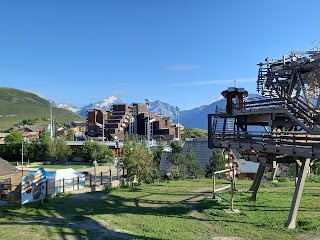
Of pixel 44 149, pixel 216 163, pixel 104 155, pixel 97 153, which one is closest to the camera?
pixel 216 163

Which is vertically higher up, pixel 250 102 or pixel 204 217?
pixel 250 102

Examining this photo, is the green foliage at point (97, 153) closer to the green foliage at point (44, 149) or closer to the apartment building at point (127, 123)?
the green foliage at point (44, 149)

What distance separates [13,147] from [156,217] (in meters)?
73.1

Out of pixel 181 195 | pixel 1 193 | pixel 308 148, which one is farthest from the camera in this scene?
pixel 1 193

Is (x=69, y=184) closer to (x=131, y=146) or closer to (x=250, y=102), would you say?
(x=131, y=146)

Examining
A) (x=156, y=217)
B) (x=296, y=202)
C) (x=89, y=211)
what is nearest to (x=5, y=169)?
(x=89, y=211)

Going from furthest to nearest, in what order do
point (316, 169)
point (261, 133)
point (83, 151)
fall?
1. point (83, 151)
2. point (316, 169)
3. point (261, 133)

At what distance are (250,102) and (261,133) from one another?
308cm

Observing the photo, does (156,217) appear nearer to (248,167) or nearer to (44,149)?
(248,167)

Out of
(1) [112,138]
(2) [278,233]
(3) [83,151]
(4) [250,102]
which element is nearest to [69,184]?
(4) [250,102]

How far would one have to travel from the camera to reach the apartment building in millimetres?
125875

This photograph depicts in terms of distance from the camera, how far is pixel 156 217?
17469 millimetres

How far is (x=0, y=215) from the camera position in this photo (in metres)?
17.7

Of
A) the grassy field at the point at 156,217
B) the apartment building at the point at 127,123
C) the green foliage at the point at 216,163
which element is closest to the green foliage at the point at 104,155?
the green foliage at the point at 216,163
